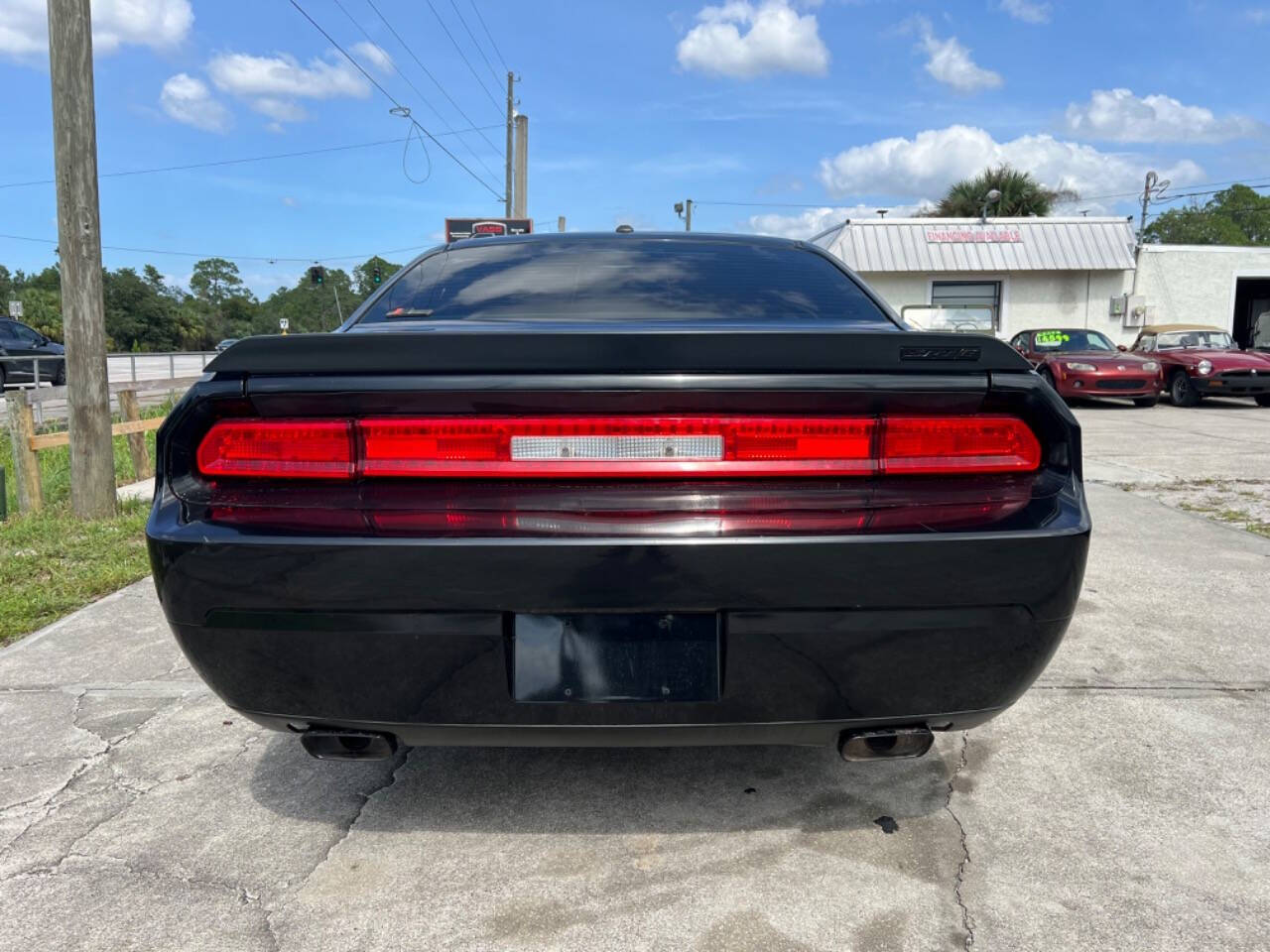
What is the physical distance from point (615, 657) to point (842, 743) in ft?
1.84

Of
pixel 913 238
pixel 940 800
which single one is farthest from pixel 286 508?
pixel 913 238

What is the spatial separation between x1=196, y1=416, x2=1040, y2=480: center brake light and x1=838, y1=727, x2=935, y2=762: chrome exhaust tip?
1.84 ft

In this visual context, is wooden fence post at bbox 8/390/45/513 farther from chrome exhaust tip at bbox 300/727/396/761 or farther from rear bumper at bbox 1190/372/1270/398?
rear bumper at bbox 1190/372/1270/398

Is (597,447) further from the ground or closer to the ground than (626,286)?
closer to the ground

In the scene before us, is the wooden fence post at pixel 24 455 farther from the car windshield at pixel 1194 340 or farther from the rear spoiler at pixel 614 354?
the car windshield at pixel 1194 340

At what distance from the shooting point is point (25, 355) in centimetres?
1988

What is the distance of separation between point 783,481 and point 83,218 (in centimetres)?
585

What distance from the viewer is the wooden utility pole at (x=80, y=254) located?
5.68 m

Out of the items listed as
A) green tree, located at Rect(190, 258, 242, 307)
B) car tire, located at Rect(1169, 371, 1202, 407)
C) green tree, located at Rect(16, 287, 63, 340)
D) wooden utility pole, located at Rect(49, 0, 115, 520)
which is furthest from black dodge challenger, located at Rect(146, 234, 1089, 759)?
green tree, located at Rect(190, 258, 242, 307)

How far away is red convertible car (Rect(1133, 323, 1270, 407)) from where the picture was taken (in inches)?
582

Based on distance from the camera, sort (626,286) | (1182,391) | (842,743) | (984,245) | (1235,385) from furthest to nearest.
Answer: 1. (984,245)
2. (1182,391)
3. (1235,385)
4. (626,286)
5. (842,743)

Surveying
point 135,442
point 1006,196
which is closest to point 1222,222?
point 1006,196

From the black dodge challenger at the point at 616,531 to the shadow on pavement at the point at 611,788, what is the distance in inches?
20.3

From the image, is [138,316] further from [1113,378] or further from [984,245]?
[1113,378]
